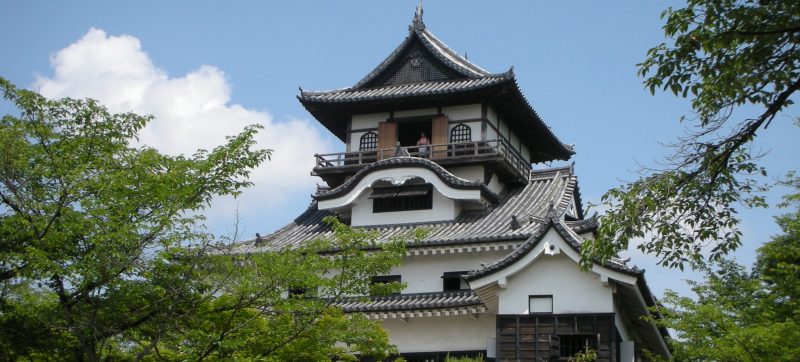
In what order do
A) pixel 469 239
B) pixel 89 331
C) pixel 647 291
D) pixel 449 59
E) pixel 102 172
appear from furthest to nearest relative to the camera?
pixel 449 59
pixel 469 239
pixel 647 291
pixel 102 172
pixel 89 331

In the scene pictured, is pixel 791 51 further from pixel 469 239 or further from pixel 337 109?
pixel 337 109

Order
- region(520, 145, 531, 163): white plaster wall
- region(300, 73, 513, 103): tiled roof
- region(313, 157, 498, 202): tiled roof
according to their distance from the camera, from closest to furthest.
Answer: region(313, 157, 498, 202): tiled roof
region(300, 73, 513, 103): tiled roof
region(520, 145, 531, 163): white plaster wall

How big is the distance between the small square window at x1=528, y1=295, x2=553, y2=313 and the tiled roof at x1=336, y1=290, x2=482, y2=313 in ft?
4.58

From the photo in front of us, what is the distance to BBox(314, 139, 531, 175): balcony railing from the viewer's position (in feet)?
90.9

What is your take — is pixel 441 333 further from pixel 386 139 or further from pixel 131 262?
pixel 131 262

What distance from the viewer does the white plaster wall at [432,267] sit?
25.0m

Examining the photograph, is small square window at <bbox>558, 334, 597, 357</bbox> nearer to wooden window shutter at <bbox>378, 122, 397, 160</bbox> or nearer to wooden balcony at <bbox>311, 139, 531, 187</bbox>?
wooden balcony at <bbox>311, 139, 531, 187</bbox>

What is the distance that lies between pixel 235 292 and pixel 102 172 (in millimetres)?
2924

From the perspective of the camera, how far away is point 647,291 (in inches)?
863

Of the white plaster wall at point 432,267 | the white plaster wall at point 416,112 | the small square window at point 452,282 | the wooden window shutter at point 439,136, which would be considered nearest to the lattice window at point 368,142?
the white plaster wall at point 416,112

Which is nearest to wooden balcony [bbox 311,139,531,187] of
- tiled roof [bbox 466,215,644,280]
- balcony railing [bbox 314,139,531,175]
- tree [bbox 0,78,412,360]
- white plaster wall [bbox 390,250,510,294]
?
balcony railing [bbox 314,139,531,175]

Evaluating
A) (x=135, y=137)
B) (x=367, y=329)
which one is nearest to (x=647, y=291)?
(x=367, y=329)

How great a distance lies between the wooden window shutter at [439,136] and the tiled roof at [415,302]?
5.38 m

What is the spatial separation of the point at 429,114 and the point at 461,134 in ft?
4.14
